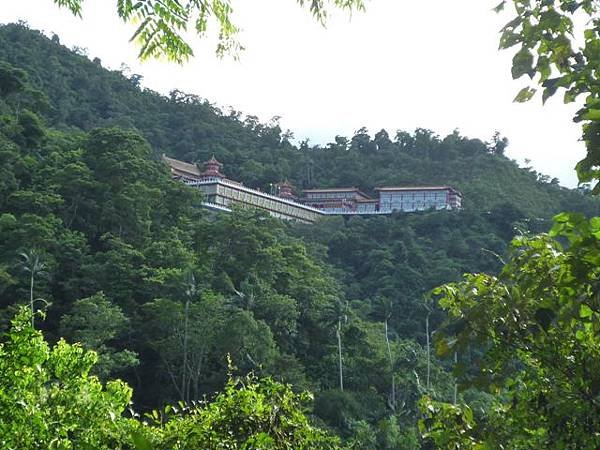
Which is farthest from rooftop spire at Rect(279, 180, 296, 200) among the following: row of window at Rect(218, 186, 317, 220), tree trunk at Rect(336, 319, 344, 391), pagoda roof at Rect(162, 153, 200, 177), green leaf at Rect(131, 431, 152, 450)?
green leaf at Rect(131, 431, 152, 450)

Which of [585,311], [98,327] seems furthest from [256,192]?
[585,311]

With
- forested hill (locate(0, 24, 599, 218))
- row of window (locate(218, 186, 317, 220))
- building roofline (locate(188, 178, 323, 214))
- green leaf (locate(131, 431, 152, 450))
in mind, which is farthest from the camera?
forested hill (locate(0, 24, 599, 218))

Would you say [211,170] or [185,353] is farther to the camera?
[211,170]

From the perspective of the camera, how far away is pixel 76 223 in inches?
958

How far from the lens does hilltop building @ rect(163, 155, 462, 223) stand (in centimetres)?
4241

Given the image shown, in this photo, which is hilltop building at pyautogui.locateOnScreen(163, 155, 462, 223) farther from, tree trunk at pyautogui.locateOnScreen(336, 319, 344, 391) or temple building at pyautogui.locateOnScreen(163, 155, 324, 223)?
tree trunk at pyautogui.locateOnScreen(336, 319, 344, 391)

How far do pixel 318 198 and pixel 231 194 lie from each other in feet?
33.6

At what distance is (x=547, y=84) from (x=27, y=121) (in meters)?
26.7

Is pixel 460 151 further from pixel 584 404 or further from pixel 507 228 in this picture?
pixel 584 404

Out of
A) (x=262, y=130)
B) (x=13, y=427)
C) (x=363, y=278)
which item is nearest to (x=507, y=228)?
(x=363, y=278)

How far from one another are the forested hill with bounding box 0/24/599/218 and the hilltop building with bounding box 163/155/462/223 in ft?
6.95

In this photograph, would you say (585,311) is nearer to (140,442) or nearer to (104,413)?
(140,442)

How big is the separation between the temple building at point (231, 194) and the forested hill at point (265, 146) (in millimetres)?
4220

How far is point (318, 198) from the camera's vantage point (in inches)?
1981
